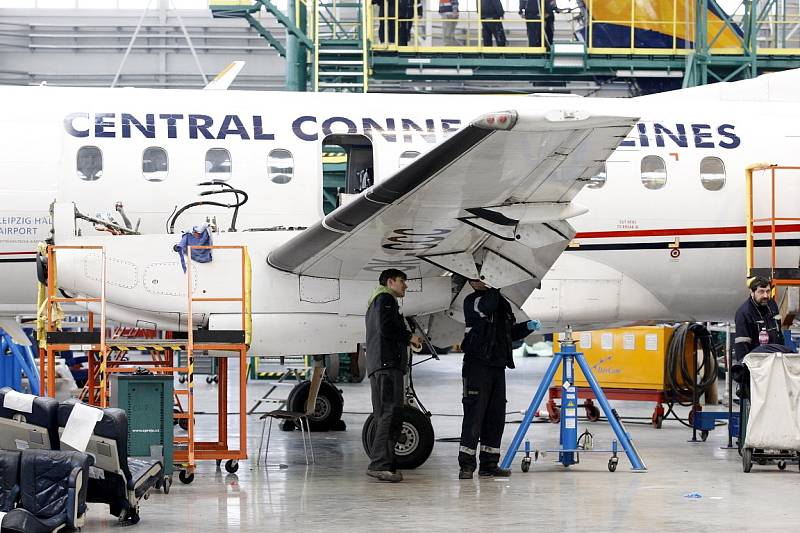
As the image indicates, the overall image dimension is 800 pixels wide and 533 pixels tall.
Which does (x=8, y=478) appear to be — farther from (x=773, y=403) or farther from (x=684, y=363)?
(x=684, y=363)

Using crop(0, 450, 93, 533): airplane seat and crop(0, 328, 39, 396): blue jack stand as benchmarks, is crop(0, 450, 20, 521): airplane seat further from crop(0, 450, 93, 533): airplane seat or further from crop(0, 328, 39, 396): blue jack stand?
crop(0, 328, 39, 396): blue jack stand

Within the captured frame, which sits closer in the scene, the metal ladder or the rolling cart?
the rolling cart

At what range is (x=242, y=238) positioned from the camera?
37.8 ft

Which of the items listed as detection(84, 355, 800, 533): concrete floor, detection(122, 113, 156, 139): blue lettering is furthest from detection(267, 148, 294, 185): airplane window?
detection(84, 355, 800, 533): concrete floor

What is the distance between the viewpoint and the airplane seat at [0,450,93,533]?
8102 mm

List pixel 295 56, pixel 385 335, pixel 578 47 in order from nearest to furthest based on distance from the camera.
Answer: pixel 385 335 < pixel 295 56 < pixel 578 47

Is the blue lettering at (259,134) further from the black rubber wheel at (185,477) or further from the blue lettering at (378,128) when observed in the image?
the black rubber wheel at (185,477)

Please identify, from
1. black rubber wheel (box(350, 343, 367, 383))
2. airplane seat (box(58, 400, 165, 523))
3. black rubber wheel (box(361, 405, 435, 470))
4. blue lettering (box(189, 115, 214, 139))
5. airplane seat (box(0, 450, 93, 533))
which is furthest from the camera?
black rubber wheel (box(350, 343, 367, 383))

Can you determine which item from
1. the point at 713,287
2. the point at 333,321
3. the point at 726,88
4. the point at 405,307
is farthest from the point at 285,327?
the point at 726,88

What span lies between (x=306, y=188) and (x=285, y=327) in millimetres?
1952

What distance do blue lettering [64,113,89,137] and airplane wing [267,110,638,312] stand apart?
112 inches

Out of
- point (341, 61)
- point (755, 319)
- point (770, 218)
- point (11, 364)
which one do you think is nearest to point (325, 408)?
point (755, 319)

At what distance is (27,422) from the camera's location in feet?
28.7

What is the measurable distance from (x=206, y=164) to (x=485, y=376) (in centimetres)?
405
